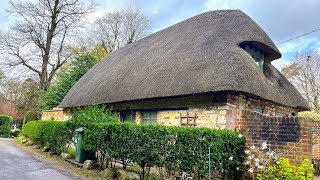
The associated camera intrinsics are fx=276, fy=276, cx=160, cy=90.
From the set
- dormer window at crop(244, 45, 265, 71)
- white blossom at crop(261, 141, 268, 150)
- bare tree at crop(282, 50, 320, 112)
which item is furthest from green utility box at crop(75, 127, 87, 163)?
bare tree at crop(282, 50, 320, 112)

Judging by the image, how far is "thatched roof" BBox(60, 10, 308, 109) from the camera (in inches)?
323

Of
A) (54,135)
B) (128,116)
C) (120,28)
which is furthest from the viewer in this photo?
(120,28)

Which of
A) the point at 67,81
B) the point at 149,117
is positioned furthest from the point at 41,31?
the point at 149,117

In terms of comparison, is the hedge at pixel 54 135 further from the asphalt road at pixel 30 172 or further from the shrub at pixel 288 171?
the shrub at pixel 288 171

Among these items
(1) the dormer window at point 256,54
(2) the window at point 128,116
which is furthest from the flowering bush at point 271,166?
(2) the window at point 128,116

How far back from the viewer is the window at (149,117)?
10508 millimetres

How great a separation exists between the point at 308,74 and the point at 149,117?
1972 centimetres

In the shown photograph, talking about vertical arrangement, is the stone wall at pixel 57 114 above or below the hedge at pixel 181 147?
above

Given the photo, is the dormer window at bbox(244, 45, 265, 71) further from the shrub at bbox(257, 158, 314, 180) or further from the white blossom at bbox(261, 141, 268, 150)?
the shrub at bbox(257, 158, 314, 180)

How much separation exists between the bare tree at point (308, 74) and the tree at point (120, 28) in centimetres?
1769

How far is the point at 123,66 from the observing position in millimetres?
13930

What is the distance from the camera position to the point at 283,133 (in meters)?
5.96

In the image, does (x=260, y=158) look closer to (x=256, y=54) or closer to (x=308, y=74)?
(x=256, y=54)

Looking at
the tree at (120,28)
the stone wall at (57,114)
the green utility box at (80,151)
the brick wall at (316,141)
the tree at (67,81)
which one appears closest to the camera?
the green utility box at (80,151)
